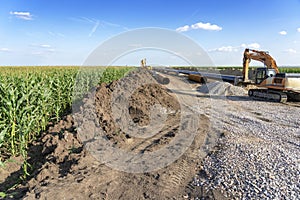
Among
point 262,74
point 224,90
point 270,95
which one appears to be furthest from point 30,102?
point 224,90

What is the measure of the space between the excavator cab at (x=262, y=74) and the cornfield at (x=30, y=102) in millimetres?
9824

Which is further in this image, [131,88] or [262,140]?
[131,88]

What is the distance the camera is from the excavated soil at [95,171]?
12.4 feet

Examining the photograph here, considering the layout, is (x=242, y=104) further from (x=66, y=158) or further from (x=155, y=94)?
(x=66, y=158)

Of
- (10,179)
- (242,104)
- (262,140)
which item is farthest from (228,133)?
(242,104)

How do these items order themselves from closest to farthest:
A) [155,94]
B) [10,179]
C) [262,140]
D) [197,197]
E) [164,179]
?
[197,197], [164,179], [10,179], [262,140], [155,94]

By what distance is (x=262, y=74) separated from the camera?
1520 cm

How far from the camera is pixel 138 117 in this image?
8.37 meters

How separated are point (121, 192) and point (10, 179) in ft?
7.92

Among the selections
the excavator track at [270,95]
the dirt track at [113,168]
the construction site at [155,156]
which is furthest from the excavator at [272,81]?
the dirt track at [113,168]

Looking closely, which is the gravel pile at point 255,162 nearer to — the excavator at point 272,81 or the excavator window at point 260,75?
the excavator at point 272,81

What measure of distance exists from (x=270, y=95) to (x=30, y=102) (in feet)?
42.5

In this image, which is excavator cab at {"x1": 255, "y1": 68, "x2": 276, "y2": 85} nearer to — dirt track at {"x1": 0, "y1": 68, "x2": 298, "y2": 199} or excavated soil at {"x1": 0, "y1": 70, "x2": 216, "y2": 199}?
dirt track at {"x1": 0, "y1": 68, "x2": 298, "y2": 199}

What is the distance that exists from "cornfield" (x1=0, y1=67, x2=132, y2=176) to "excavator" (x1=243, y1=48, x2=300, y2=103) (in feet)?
32.3
